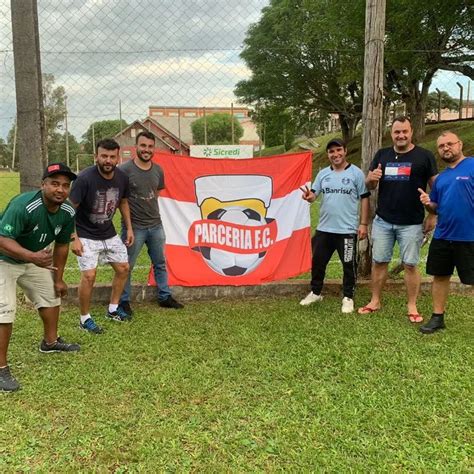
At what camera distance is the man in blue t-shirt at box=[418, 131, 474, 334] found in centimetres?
408

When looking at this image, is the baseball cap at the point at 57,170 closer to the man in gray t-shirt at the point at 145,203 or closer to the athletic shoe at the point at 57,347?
the man in gray t-shirt at the point at 145,203

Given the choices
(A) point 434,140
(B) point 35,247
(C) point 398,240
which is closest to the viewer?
(B) point 35,247

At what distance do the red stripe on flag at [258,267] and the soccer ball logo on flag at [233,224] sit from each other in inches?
2.6

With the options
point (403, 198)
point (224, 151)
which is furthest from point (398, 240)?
point (224, 151)

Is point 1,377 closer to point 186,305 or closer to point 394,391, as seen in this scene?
point 186,305

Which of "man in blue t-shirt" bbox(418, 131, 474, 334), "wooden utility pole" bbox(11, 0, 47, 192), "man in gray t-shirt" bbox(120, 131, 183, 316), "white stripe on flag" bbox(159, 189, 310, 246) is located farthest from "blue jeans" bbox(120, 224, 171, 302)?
"man in blue t-shirt" bbox(418, 131, 474, 334)

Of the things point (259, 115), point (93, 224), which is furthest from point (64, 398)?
point (259, 115)

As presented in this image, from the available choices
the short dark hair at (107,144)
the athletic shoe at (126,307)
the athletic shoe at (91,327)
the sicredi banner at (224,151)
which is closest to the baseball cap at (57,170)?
the short dark hair at (107,144)

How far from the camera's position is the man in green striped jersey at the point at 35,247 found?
3.23 metres

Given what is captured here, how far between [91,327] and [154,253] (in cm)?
109

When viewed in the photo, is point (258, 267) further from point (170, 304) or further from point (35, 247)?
point (35, 247)

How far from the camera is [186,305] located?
514cm

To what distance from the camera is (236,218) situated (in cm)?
559

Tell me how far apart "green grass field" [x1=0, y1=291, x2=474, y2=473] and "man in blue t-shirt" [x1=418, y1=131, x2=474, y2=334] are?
18.9 inches
